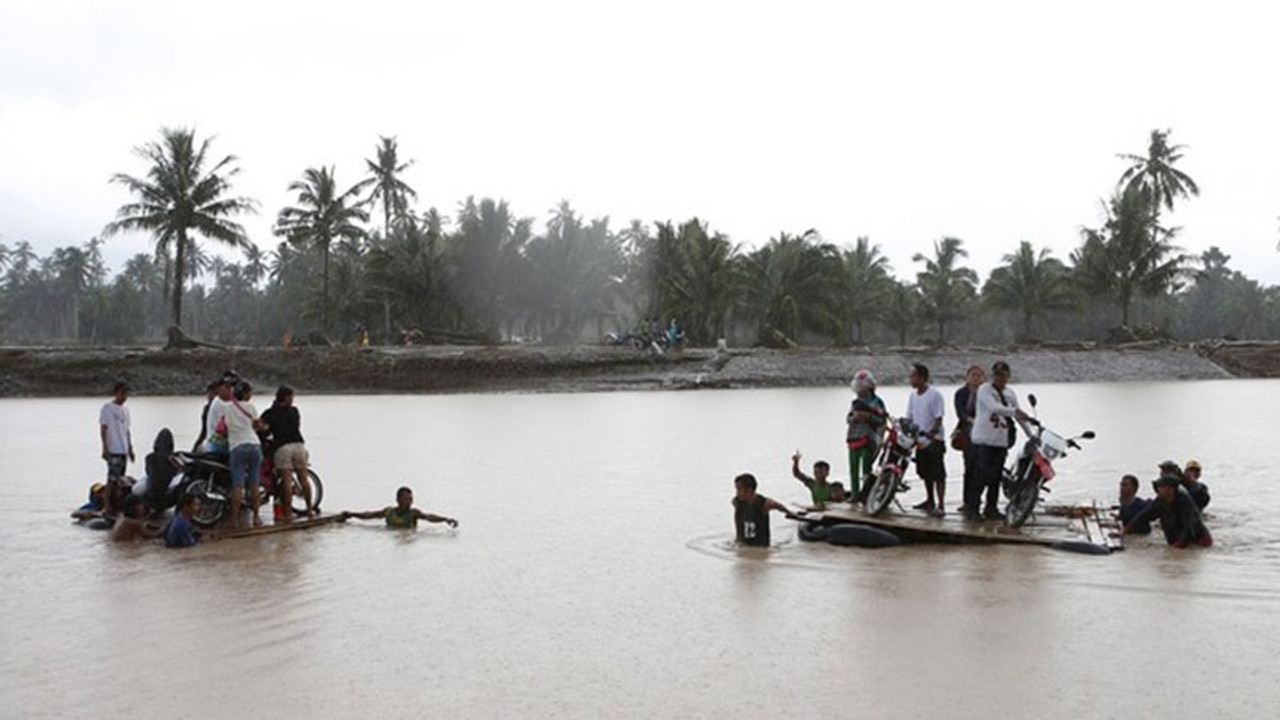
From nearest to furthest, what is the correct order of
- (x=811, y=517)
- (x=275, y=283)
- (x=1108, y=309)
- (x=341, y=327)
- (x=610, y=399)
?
(x=811, y=517) → (x=610, y=399) → (x=341, y=327) → (x=1108, y=309) → (x=275, y=283)

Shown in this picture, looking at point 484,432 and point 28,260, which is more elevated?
point 28,260

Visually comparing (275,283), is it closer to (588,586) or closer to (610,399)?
(610,399)

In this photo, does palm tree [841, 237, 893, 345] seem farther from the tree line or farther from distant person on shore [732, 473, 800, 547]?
distant person on shore [732, 473, 800, 547]

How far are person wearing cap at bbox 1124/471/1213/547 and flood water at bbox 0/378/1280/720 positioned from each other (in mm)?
214

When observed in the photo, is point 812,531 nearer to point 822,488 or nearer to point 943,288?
point 822,488

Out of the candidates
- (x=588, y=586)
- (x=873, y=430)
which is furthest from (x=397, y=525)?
(x=873, y=430)

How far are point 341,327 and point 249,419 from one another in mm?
57865

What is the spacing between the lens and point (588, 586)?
8711 mm

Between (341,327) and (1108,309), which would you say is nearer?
(341,327)

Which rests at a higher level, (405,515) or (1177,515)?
(1177,515)

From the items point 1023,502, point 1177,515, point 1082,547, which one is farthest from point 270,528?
point 1177,515

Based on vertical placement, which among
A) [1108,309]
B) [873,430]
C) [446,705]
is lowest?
[446,705]

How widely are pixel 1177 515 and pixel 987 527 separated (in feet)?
5.33

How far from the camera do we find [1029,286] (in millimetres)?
66562
